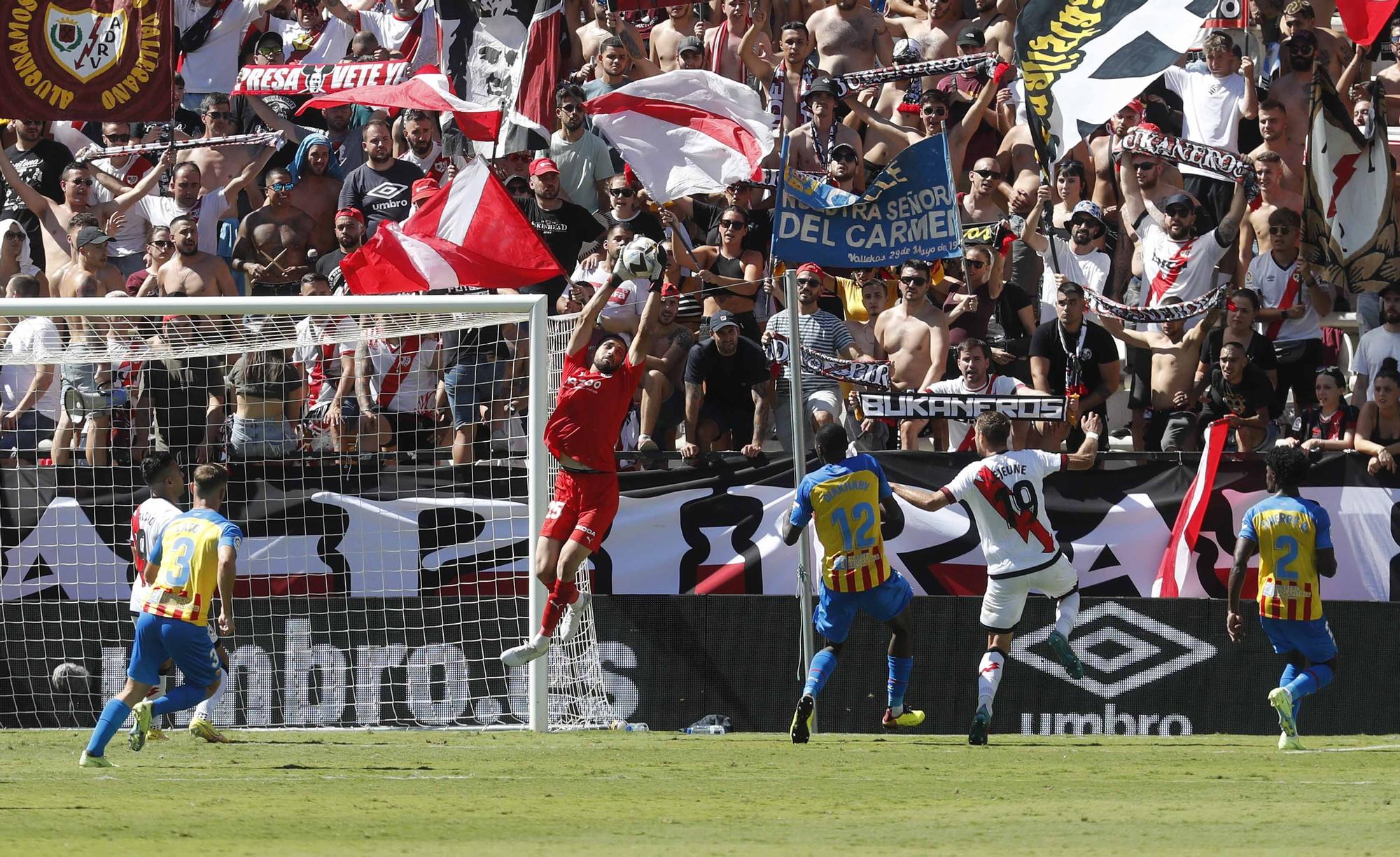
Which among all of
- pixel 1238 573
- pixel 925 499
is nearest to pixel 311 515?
pixel 925 499

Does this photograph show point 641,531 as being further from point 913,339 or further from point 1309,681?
point 1309,681

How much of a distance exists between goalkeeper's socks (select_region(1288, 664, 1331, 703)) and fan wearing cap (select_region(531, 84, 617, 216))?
7.56 metres

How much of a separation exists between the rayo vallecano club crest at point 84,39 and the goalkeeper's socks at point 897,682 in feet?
30.5

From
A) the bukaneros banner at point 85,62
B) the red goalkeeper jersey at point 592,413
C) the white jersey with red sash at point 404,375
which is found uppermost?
the bukaneros banner at point 85,62

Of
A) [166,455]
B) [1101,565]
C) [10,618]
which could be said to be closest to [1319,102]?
[1101,565]

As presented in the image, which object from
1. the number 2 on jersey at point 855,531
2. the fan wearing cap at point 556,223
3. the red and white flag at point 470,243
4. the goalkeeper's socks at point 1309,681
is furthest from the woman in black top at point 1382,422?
the fan wearing cap at point 556,223

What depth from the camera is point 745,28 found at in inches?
653

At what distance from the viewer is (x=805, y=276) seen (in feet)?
45.6

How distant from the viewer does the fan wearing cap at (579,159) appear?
15680 millimetres

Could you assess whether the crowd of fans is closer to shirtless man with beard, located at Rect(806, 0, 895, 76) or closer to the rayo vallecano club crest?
shirtless man with beard, located at Rect(806, 0, 895, 76)

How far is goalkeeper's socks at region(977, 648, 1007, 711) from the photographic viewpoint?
11008 mm

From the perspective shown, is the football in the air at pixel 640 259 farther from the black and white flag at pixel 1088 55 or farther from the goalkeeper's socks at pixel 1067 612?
the black and white flag at pixel 1088 55

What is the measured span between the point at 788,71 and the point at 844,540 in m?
6.21

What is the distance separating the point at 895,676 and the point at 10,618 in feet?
23.3
